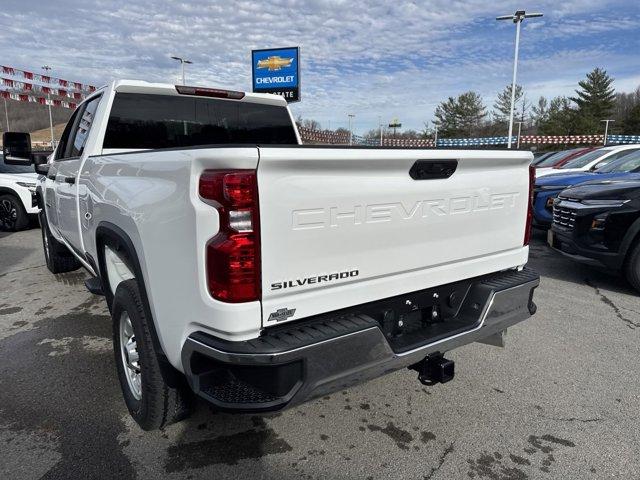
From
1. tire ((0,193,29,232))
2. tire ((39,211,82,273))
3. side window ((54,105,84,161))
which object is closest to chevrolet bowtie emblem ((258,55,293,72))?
tire ((0,193,29,232))

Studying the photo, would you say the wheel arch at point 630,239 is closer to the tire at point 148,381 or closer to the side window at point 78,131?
the tire at point 148,381

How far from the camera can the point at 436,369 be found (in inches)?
99.6

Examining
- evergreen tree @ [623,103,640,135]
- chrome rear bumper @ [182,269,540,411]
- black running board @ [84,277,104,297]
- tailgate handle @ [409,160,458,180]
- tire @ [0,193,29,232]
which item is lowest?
tire @ [0,193,29,232]

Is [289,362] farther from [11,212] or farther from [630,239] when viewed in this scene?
[11,212]

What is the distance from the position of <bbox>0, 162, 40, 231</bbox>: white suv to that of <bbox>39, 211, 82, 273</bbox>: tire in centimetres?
420

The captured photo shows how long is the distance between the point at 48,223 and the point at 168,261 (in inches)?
173

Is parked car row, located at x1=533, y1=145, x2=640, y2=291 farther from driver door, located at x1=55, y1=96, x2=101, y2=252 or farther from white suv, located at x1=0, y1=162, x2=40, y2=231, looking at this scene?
white suv, located at x1=0, y1=162, x2=40, y2=231

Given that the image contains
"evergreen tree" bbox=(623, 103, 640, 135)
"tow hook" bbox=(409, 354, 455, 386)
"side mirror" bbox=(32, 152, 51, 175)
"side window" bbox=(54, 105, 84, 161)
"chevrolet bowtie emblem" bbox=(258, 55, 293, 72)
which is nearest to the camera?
"tow hook" bbox=(409, 354, 455, 386)

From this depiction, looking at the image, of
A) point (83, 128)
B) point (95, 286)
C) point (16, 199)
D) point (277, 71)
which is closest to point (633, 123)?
point (277, 71)

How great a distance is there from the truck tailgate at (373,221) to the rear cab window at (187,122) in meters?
2.22

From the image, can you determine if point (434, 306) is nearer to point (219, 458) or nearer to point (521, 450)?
point (521, 450)

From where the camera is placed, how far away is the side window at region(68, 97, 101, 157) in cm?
393

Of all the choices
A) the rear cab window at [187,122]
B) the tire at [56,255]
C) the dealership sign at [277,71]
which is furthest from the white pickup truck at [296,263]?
the dealership sign at [277,71]

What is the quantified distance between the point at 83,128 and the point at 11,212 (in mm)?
6940
